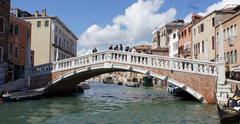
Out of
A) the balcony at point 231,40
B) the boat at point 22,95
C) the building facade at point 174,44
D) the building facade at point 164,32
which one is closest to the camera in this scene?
the boat at point 22,95

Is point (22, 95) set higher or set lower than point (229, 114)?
higher

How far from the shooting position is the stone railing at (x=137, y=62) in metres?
13.7

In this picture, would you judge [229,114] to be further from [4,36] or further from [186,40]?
[186,40]

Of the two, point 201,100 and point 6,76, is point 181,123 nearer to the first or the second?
point 201,100

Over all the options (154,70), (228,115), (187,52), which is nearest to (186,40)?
(187,52)

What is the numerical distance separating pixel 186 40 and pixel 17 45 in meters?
12.3

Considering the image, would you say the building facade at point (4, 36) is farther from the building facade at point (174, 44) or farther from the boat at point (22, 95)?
the building facade at point (174, 44)

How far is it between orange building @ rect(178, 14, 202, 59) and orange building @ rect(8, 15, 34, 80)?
429 inches

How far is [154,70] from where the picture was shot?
14625mm

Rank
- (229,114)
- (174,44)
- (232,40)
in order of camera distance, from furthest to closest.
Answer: (174,44), (232,40), (229,114)

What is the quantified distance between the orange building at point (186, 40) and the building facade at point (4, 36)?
12.9m

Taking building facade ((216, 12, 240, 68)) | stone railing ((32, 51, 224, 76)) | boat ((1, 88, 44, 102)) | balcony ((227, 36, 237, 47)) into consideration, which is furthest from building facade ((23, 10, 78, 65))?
balcony ((227, 36, 237, 47))

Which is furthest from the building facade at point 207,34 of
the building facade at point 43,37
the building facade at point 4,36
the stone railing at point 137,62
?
the building facade at point 43,37

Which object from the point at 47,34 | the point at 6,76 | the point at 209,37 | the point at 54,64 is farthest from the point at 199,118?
the point at 47,34
